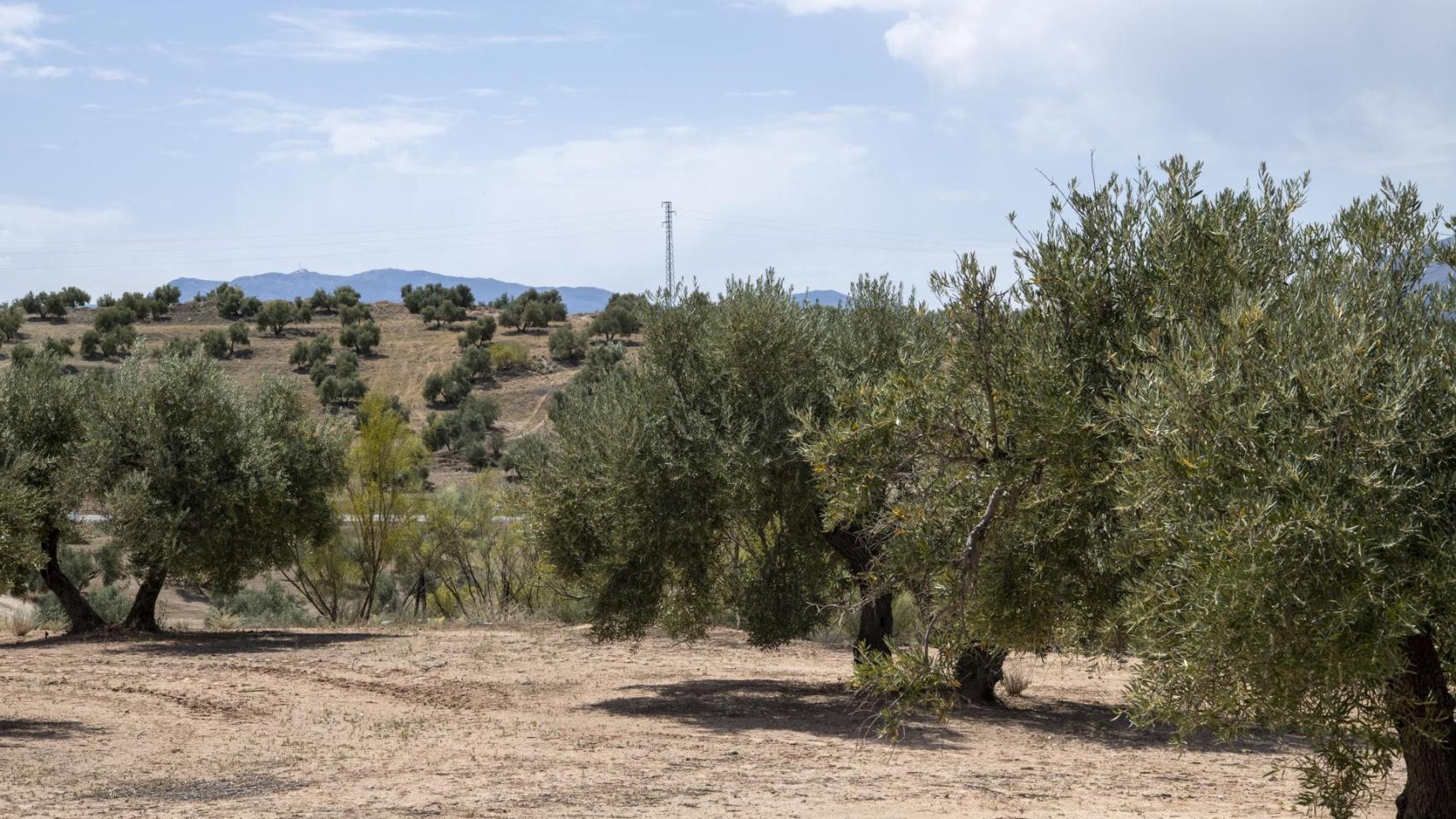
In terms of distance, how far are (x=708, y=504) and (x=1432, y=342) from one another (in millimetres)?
11636

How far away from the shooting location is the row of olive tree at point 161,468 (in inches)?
1005

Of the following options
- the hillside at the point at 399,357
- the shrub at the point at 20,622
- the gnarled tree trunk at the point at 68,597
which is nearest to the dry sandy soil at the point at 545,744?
the gnarled tree trunk at the point at 68,597

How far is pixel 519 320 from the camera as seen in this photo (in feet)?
279

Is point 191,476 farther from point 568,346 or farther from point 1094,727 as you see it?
point 568,346

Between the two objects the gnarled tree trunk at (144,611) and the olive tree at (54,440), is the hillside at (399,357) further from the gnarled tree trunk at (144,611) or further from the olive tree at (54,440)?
the olive tree at (54,440)

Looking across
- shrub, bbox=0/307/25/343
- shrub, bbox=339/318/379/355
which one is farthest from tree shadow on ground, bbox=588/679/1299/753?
shrub, bbox=0/307/25/343

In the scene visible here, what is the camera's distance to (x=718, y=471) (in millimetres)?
17469

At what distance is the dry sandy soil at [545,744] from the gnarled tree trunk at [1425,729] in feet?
9.36

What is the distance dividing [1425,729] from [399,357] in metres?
73.7

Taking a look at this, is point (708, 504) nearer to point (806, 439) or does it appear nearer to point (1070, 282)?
point (806, 439)

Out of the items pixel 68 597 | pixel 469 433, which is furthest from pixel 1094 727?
pixel 469 433

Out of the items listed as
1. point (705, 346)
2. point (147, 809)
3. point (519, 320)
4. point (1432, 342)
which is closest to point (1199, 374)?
point (1432, 342)

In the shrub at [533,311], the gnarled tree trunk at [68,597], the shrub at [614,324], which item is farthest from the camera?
the shrub at [533,311]

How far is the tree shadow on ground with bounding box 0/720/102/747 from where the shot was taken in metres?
15.6
